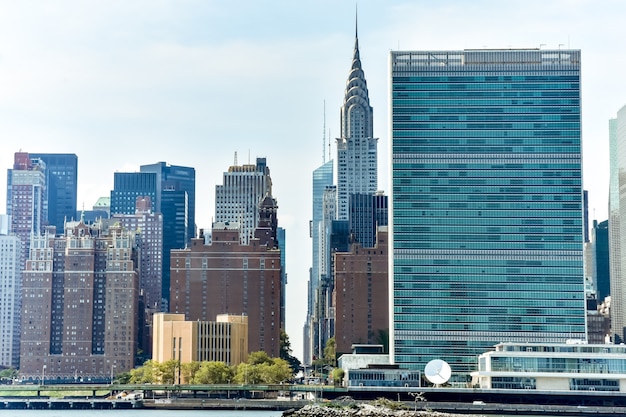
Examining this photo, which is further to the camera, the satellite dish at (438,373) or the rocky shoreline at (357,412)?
the satellite dish at (438,373)

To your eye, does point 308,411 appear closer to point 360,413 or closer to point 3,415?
point 360,413

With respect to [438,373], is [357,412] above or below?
below

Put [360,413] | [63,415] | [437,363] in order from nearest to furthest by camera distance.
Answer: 1. [360,413]
2. [437,363]
3. [63,415]

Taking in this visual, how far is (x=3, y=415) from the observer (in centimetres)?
19725

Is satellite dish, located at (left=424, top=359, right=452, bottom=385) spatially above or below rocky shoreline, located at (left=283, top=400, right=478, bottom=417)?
above

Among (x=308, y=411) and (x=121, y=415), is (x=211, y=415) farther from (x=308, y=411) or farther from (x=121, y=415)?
(x=308, y=411)

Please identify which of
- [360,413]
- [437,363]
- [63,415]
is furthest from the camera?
[63,415]

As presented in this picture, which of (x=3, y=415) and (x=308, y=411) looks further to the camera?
(x=3, y=415)

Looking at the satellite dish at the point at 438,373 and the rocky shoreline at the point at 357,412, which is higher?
the satellite dish at the point at 438,373

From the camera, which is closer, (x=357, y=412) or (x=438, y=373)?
(x=357, y=412)

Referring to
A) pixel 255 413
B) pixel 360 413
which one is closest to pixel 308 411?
pixel 360 413

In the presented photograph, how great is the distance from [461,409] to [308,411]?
54922 mm

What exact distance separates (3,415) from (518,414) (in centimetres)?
7978

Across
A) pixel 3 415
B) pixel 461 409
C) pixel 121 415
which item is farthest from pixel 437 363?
pixel 3 415
